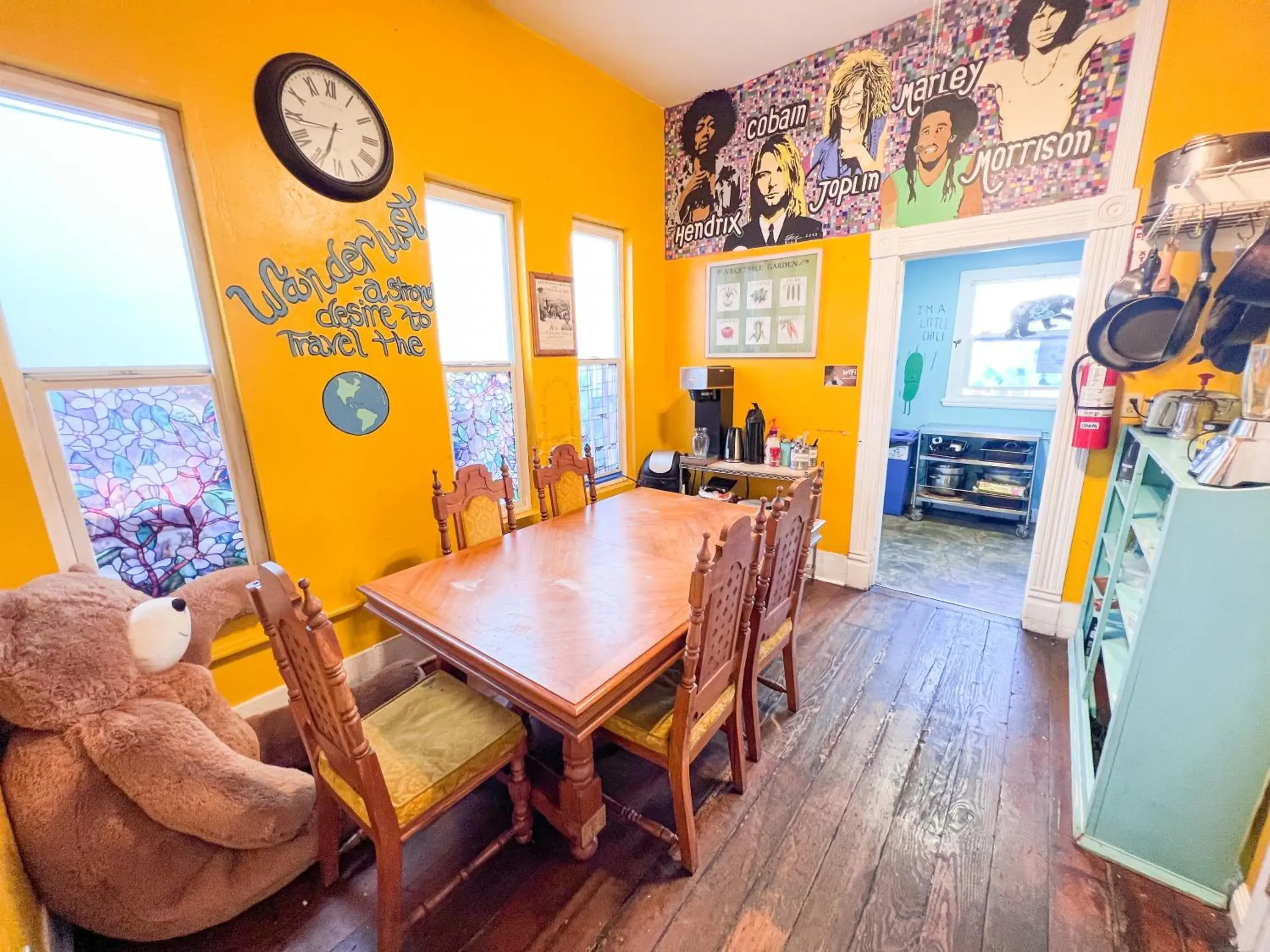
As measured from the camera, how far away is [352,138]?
191 centimetres

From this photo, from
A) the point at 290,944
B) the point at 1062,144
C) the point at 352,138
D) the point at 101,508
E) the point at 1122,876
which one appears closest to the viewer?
the point at 290,944

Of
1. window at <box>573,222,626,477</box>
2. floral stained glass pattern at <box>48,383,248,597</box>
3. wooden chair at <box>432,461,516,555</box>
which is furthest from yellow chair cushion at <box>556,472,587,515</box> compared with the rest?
floral stained glass pattern at <box>48,383,248,597</box>

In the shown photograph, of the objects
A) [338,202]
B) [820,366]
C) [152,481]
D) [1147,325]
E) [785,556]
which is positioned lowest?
[785,556]

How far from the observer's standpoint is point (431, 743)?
1292mm

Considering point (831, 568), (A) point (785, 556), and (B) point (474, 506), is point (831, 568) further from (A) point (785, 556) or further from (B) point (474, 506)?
(B) point (474, 506)

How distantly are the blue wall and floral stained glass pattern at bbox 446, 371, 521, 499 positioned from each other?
333cm

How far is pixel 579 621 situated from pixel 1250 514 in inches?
63.9

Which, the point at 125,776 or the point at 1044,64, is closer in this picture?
the point at 125,776

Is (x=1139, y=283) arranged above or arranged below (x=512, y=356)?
above

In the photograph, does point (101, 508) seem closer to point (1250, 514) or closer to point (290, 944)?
point (290, 944)

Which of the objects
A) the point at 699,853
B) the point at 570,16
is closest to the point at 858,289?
the point at 570,16

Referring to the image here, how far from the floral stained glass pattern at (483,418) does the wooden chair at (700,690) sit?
145 centimetres

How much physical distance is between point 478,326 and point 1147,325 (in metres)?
2.96

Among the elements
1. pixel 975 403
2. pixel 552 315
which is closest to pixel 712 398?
pixel 552 315
